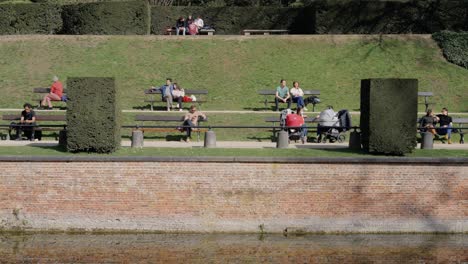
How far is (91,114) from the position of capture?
20.3 m

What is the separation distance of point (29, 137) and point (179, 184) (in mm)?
7698

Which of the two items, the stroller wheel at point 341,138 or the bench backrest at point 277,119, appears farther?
the bench backrest at point 277,119

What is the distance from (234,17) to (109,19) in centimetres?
633

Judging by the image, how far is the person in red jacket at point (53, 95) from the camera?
29.3m

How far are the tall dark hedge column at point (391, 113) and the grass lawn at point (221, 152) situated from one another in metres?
0.43

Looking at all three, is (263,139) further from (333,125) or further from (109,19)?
(109,19)

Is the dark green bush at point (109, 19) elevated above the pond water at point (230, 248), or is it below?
above

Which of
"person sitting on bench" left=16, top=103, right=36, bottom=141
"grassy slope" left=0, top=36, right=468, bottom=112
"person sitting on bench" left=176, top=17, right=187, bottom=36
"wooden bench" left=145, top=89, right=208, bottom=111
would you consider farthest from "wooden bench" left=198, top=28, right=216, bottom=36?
"person sitting on bench" left=16, top=103, right=36, bottom=141

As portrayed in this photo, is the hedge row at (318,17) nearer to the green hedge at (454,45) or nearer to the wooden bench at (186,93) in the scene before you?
the green hedge at (454,45)

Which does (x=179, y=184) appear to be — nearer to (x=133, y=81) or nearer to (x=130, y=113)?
(x=130, y=113)

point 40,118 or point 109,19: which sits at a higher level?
point 109,19

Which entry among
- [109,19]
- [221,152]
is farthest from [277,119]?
[109,19]

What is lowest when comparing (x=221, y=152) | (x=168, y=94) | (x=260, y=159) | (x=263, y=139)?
(x=260, y=159)

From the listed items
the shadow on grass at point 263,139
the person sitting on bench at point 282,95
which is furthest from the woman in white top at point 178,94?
the shadow on grass at point 263,139
